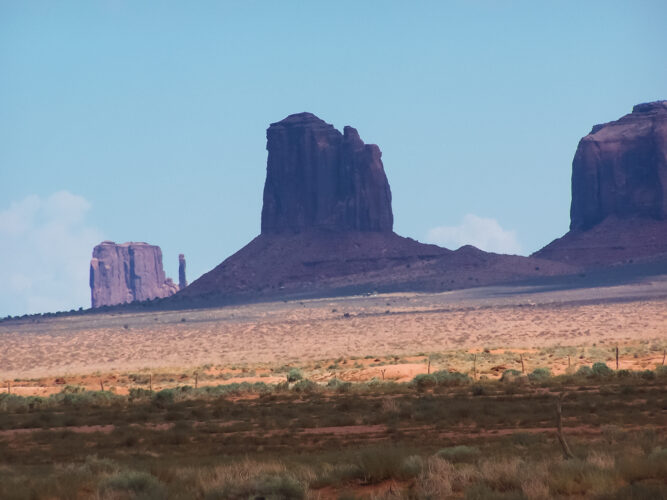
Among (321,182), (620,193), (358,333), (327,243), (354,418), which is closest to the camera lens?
(354,418)

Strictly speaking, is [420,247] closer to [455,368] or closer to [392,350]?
[392,350]

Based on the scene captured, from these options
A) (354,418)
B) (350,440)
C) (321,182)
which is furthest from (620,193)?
(350,440)

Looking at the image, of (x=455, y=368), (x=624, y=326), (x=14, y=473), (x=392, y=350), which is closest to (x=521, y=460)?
(x=14, y=473)

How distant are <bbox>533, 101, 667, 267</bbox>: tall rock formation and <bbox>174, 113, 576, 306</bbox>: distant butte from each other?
9.75 metres

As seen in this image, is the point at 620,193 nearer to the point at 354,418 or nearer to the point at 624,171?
the point at 624,171

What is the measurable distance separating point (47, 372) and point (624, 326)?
39.1 meters

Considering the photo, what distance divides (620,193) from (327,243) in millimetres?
37645

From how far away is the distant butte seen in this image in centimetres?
12262

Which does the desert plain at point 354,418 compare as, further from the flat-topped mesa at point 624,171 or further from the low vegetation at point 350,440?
the flat-topped mesa at point 624,171

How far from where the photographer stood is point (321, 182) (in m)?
141

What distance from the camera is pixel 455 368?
47156 mm

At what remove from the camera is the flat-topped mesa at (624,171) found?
137 meters

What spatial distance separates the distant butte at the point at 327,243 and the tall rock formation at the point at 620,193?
32.0 ft

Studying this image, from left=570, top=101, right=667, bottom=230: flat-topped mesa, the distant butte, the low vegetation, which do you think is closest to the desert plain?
the low vegetation
